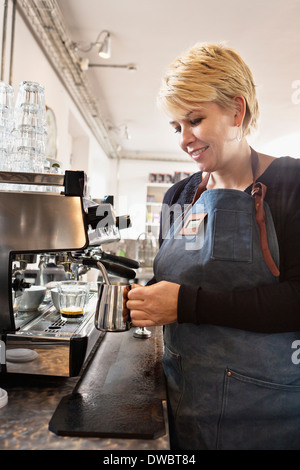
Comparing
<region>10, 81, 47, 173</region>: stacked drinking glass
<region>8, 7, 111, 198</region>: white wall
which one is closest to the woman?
<region>10, 81, 47, 173</region>: stacked drinking glass

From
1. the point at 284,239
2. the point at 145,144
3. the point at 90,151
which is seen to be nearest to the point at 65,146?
the point at 90,151

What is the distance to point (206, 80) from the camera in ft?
3.21

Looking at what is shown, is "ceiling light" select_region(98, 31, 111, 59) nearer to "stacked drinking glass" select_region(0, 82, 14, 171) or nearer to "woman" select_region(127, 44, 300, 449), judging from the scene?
"stacked drinking glass" select_region(0, 82, 14, 171)

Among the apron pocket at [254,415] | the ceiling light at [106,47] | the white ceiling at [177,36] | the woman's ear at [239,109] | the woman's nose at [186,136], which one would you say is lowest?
the apron pocket at [254,415]

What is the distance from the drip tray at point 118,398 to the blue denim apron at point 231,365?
0.10 meters

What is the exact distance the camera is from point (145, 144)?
7234 mm

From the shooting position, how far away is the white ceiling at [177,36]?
2764 mm

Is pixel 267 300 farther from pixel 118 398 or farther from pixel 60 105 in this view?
pixel 60 105

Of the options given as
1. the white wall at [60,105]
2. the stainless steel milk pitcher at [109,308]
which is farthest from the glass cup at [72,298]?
the white wall at [60,105]

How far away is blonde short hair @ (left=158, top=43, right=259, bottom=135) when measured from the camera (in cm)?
98

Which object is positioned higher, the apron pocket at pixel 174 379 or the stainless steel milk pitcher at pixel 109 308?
the stainless steel milk pitcher at pixel 109 308

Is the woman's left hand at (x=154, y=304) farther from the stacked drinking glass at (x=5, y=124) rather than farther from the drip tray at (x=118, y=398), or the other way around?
the stacked drinking glass at (x=5, y=124)

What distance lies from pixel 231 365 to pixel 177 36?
301 cm

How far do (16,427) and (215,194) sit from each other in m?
0.70
